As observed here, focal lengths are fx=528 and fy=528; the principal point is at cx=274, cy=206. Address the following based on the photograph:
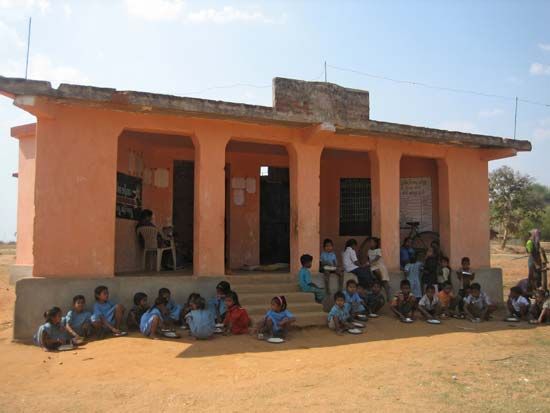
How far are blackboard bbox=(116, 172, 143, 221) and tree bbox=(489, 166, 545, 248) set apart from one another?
81.4 feet

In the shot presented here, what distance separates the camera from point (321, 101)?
9.22 meters

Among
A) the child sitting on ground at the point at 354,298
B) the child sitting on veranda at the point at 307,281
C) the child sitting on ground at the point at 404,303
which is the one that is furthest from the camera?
the child sitting on ground at the point at 404,303

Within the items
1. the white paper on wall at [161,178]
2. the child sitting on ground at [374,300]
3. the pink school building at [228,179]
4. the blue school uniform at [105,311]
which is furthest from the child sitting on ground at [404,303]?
the white paper on wall at [161,178]

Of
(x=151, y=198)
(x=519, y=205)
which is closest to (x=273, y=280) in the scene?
(x=151, y=198)

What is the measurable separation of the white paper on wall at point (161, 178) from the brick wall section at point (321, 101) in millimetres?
3323

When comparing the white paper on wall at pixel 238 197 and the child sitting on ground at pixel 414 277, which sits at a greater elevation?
the white paper on wall at pixel 238 197

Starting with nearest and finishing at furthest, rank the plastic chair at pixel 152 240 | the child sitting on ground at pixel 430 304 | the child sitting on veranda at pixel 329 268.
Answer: the child sitting on ground at pixel 430 304
the child sitting on veranda at pixel 329 268
the plastic chair at pixel 152 240

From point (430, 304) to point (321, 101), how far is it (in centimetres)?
403

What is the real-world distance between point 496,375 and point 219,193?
510 centimetres

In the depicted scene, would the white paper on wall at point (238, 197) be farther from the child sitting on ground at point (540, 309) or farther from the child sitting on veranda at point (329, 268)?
the child sitting on ground at point (540, 309)

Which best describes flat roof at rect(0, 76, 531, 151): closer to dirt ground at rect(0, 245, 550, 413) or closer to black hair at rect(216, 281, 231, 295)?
black hair at rect(216, 281, 231, 295)

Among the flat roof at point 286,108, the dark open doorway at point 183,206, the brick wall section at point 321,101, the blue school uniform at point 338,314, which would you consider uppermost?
the brick wall section at point 321,101

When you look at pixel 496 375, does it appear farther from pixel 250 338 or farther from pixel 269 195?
pixel 269 195

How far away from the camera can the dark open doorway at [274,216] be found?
40.3 feet
